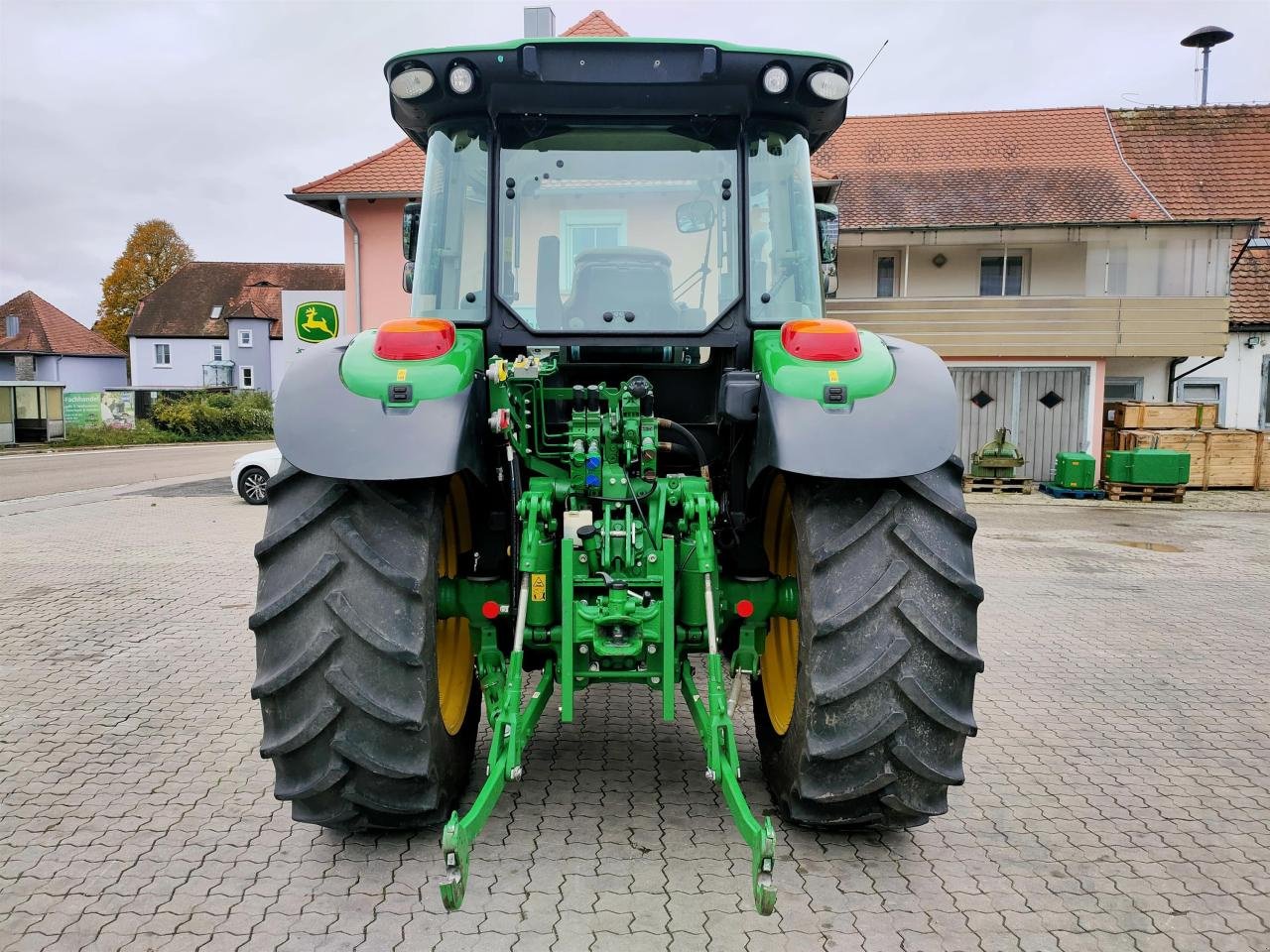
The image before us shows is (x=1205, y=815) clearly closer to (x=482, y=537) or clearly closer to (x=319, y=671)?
(x=482, y=537)

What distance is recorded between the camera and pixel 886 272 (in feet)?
69.1

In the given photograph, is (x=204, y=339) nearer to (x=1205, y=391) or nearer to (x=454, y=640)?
(x=1205, y=391)

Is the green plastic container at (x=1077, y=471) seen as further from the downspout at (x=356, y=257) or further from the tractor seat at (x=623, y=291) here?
the tractor seat at (x=623, y=291)

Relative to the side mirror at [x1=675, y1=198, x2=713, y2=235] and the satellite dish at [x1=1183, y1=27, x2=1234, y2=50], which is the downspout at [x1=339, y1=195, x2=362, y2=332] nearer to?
the side mirror at [x1=675, y1=198, x2=713, y2=235]

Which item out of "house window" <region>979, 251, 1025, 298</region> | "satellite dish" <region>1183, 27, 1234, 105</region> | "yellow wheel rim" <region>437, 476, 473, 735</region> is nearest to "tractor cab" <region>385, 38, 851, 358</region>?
"yellow wheel rim" <region>437, 476, 473, 735</region>

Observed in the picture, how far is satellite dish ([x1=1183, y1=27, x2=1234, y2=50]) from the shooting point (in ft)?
90.3

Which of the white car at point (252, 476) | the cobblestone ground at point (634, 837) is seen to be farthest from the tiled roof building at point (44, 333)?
the cobblestone ground at point (634, 837)

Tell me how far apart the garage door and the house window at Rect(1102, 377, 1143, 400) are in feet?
5.64

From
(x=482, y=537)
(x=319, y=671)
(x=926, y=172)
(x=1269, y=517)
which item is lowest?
(x=1269, y=517)

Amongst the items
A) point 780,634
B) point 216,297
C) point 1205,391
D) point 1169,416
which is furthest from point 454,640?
point 216,297

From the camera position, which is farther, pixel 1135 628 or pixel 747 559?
pixel 1135 628

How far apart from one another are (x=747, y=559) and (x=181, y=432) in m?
37.5

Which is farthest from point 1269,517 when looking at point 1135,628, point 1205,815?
point 1205,815

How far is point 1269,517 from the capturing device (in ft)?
48.8
